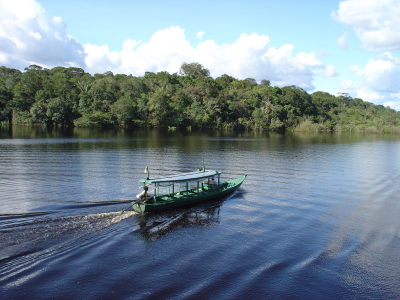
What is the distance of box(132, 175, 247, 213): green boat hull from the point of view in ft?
70.0

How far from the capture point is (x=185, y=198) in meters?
23.0

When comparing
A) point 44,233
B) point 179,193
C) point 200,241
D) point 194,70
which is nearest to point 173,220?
point 179,193

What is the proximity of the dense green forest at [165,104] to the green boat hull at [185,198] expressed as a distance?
87.2m

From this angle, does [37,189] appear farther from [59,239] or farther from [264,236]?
[264,236]

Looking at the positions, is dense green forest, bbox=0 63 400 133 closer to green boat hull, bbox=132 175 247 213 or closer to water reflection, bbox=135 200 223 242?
green boat hull, bbox=132 175 247 213

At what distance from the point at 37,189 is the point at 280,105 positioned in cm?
11378

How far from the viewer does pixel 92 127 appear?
109m

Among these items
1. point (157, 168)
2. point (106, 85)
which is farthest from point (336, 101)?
point (157, 168)

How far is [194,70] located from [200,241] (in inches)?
5523

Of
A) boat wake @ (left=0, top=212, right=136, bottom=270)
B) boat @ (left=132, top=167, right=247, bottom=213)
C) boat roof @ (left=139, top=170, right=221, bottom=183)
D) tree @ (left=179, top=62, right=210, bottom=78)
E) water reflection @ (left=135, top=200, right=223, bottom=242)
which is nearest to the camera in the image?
boat wake @ (left=0, top=212, right=136, bottom=270)

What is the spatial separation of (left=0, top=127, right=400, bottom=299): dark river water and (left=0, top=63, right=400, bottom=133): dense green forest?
80805mm

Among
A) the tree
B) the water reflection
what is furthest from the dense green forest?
the water reflection

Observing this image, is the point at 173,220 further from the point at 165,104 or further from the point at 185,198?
the point at 165,104

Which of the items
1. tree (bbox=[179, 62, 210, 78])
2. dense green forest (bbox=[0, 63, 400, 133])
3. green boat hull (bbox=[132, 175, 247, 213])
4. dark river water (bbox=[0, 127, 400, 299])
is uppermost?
tree (bbox=[179, 62, 210, 78])
